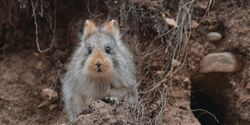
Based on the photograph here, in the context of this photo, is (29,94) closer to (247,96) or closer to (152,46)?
(152,46)

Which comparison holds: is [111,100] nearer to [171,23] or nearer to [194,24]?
[171,23]

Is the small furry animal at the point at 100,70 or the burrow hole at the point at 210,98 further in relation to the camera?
the burrow hole at the point at 210,98

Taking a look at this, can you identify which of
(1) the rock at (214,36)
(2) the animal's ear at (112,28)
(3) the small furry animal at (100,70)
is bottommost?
(3) the small furry animal at (100,70)

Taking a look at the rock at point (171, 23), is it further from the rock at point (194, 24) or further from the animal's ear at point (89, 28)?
the animal's ear at point (89, 28)

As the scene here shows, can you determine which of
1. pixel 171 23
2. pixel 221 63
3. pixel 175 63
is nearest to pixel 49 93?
pixel 175 63

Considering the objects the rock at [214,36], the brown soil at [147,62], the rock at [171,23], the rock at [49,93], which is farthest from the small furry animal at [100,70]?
the rock at [214,36]
